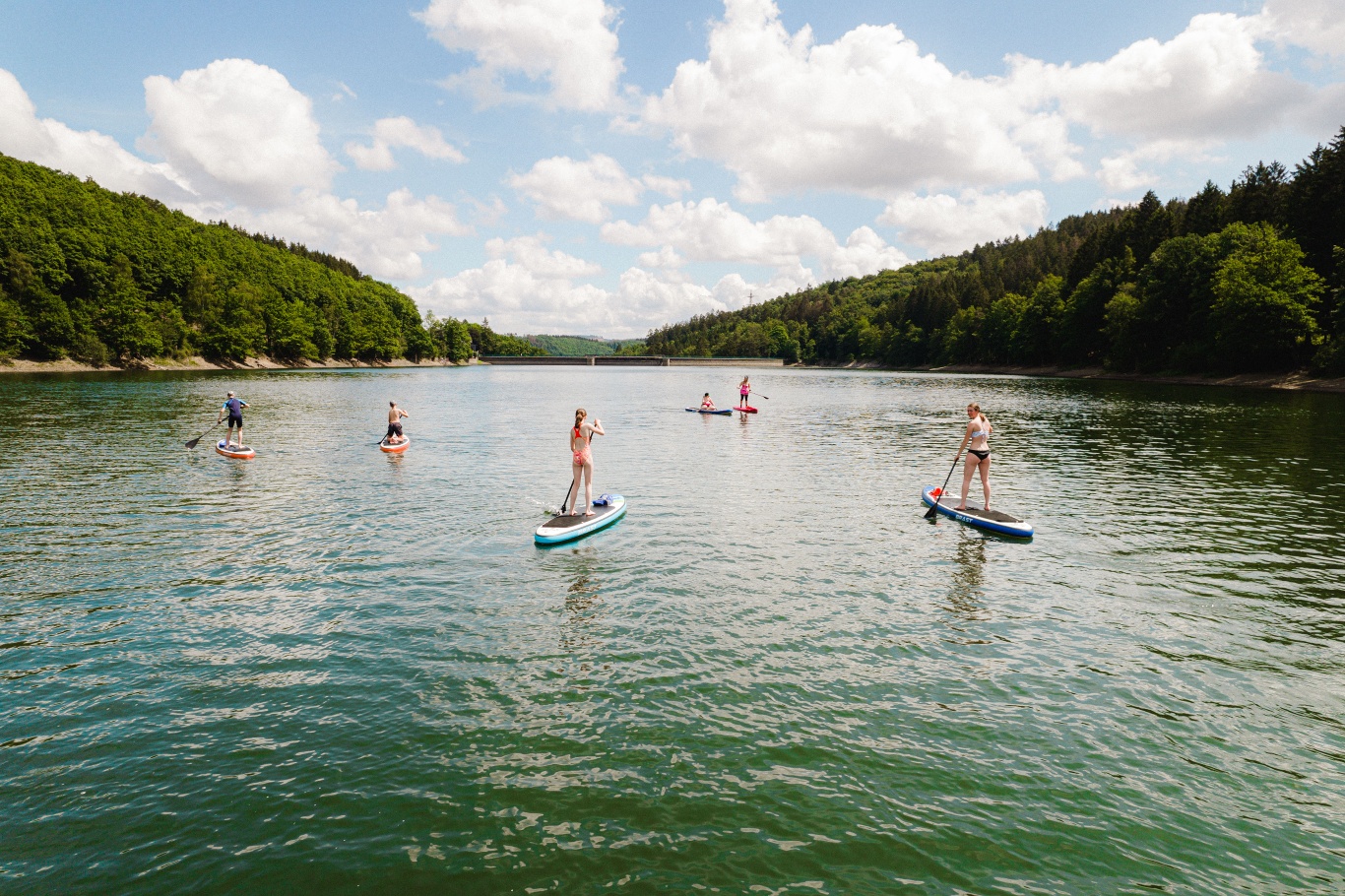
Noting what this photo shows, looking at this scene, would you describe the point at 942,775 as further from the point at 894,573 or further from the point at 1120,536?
the point at 1120,536

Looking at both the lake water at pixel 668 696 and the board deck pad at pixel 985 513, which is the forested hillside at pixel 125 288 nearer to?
the lake water at pixel 668 696

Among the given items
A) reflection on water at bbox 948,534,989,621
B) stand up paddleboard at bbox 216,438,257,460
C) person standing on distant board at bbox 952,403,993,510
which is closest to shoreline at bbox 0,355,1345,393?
person standing on distant board at bbox 952,403,993,510

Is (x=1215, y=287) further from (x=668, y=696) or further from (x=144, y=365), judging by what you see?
(x=144, y=365)

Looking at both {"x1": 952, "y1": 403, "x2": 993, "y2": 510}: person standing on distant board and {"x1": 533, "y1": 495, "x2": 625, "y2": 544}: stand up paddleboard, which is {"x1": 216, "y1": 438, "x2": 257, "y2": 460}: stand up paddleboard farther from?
{"x1": 952, "y1": 403, "x2": 993, "y2": 510}: person standing on distant board

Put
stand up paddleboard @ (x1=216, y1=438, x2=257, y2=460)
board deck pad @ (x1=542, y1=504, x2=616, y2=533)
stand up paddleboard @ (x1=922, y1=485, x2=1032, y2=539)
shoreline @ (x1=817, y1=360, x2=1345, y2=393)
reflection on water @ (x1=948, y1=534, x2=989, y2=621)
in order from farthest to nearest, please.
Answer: shoreline @ (x1=817, y1=360, x2=1345, y2=393), stand up paddleboard @ (x1=216, y1=438, x2=257, y2=460), stand up paddleboard @ (x1=922, y1=485, x2=1032, y2=539), board deck pad @ (x1=542, y1=504, x2=616, y2=533), reflection on water @ (x1=948, y1=534, x2=989, y2=621)

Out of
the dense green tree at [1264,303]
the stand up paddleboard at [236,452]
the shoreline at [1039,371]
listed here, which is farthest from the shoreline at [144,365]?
the dense green tree at [1264,303]

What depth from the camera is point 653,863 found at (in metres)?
6.69

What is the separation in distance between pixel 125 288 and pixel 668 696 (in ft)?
490

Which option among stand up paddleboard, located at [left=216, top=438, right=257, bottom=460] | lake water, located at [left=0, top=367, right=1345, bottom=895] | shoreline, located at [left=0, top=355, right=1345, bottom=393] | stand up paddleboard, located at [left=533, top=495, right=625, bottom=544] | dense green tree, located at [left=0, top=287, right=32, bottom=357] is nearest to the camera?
lake water, located at [left=0, top=367, right=1345, bottom=895]

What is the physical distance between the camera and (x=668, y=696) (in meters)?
10.0

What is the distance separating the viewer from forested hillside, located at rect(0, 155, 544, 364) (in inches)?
4186

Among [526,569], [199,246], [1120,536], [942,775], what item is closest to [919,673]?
[942,775]

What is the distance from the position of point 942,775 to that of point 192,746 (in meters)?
9.16

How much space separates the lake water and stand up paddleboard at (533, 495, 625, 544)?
0.49 metres
